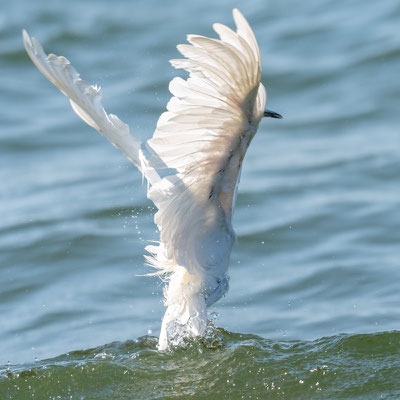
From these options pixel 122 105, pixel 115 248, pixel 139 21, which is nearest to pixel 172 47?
pixel 139 21

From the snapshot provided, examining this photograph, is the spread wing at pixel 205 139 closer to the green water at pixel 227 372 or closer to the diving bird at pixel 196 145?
the diving bird at pixel 196 145

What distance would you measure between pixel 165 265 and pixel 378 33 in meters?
8.33

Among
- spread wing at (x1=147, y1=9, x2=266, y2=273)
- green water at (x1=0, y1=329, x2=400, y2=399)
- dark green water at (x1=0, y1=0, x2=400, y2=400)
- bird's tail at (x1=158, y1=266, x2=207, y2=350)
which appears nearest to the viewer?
spread wing at (x1=147, y1=9, x2=266, y2=273)

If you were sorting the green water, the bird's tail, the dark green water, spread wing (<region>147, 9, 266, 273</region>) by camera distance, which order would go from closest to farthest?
spread wing (<region>147, 9, 266, 273</region>) → the green water → the bird's tail → the dark green water

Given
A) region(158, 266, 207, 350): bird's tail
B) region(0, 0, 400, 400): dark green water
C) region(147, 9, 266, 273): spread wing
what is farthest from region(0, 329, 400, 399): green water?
region(147, 9, 266, 273): spread wing

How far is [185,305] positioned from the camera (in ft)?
16.0

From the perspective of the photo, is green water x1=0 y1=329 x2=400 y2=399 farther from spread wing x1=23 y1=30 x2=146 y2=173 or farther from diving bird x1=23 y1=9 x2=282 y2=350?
spread wing x1=23 y1=30 x2=146 y2=173

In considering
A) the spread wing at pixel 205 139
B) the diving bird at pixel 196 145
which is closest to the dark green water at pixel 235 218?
the diving bird at pixel 196 145

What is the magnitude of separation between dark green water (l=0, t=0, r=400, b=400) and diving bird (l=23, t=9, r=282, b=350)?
1.59 feet

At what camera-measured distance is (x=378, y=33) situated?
489 inches

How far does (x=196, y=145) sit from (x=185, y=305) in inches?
41.7

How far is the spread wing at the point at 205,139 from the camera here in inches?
151

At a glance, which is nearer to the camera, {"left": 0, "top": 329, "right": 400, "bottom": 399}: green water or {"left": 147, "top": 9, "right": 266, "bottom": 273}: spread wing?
{"left": 147, "top": 9, "right": 266, "bottom": 273}: spread wing

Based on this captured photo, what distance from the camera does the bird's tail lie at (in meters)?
4.83
